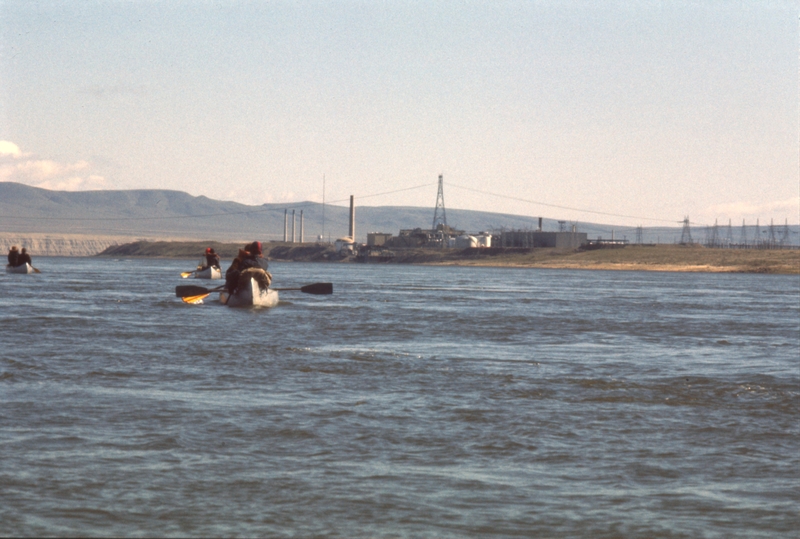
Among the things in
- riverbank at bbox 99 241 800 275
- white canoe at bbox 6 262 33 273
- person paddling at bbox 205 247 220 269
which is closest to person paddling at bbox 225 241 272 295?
person paddling at bbox 205 247 220 269

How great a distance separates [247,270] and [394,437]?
28.0m

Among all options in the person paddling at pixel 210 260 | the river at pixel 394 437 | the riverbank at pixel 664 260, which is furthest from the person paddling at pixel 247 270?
the riverbank at pixel 664 260

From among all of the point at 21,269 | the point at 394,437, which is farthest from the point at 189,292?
the point at 21,269

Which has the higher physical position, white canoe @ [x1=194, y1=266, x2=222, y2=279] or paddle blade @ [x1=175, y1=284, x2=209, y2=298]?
paddle blade @ [x1=175, y1=284, x2=209, y2=298]

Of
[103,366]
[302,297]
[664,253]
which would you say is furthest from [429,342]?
[664,253]

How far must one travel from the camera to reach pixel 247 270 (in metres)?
39.6

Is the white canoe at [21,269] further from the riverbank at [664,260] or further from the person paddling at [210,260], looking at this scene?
the riverbank at [664,260]

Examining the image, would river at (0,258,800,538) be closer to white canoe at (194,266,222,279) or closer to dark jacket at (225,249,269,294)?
dark jacket at (225,249,269,294)

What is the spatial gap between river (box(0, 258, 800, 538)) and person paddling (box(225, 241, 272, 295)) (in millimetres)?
12702

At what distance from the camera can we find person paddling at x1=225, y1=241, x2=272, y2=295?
3928cm

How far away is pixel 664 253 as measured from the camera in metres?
171

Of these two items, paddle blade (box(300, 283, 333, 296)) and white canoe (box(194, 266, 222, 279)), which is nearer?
paddle blade (box(300, 283, 333, 296))

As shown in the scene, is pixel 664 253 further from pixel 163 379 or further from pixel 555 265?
pixel 163 379

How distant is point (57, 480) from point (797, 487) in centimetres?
760
